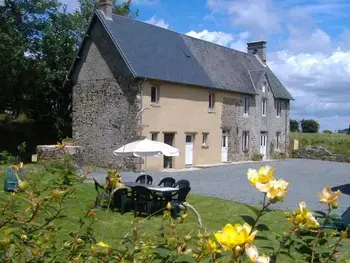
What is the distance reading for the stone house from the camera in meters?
24.5

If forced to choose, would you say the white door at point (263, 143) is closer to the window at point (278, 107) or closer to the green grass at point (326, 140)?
the window at point (278, 107)

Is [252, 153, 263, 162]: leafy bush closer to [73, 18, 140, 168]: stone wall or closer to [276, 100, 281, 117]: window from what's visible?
[276, 100, 281, 117]: window

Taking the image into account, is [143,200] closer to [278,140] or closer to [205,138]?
[205,138]

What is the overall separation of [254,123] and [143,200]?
2372 cm

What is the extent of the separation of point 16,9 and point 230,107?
52.5 feet

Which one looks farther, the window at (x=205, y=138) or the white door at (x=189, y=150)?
the window at (x=205, y=138)

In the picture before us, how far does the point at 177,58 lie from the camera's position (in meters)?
27.5

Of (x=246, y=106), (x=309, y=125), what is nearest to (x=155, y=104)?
(x=246, y=106)

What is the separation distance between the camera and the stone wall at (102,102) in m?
24.5

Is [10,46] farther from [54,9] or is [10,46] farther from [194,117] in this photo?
[194,117]

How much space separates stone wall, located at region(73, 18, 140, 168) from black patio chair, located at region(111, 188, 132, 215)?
11234 mm

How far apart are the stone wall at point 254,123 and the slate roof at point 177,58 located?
130cm

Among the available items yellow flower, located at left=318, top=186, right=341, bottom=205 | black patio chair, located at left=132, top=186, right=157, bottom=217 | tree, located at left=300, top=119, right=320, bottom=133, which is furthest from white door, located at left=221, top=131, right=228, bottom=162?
tree, located at left=300, top=119, right=320, bottom=133

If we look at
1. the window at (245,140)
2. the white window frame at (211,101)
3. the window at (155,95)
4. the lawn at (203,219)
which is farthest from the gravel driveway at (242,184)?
the window at (245,140)
